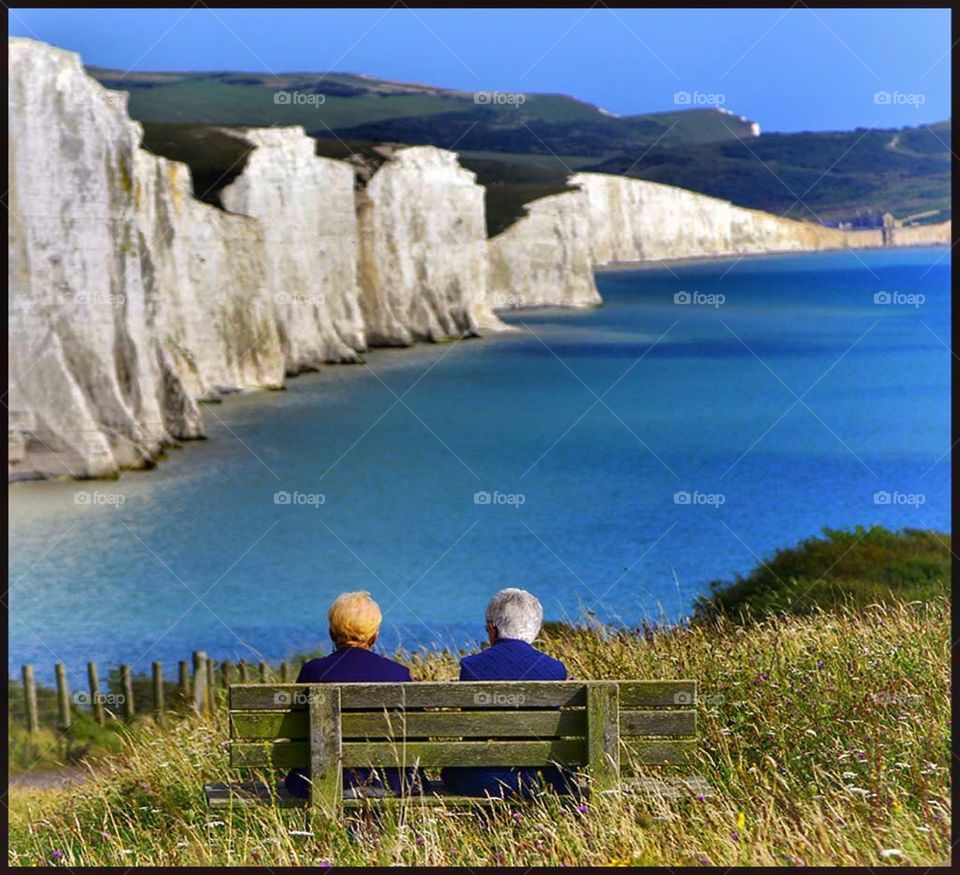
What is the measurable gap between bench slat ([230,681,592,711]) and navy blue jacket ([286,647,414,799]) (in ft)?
0.68

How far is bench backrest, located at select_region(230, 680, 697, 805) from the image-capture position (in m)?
6.08

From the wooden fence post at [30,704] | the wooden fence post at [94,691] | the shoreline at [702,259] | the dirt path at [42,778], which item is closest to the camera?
the dirt path at [42,778]

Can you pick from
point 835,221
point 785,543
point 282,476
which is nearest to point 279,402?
point 282,476

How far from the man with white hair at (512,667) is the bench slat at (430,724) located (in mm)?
209

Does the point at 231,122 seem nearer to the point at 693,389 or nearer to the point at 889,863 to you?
the point at 693,389

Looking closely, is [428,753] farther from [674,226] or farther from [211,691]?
[674,226]

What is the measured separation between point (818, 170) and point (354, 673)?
9129 cm

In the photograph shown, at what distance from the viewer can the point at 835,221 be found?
320ft

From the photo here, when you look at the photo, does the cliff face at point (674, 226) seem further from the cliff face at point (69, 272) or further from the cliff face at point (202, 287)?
the cliff face at point (69, 272)

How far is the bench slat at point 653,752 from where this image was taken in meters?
6.23

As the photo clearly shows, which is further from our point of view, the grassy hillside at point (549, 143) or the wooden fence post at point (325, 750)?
the grassy hillside at point (549, 143)

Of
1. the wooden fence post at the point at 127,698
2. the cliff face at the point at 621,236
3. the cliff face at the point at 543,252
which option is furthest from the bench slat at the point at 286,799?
the cliff face at the point at 543,252

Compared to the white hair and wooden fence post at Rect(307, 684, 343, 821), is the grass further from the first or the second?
wooden fence post at Rect(307, 684, 343, 821)

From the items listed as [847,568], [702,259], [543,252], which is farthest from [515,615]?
[702,259]
